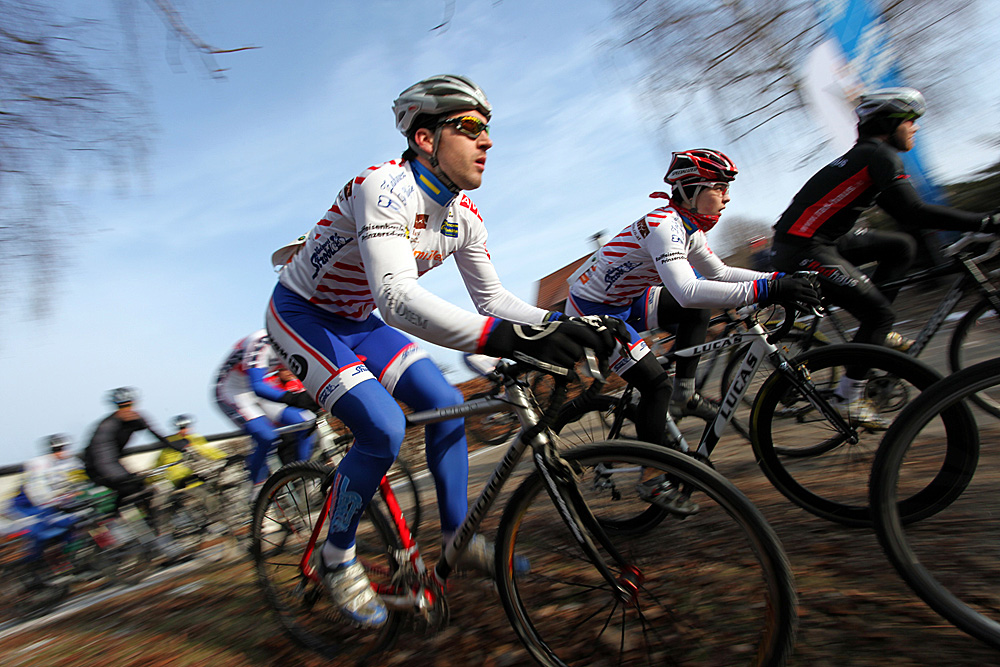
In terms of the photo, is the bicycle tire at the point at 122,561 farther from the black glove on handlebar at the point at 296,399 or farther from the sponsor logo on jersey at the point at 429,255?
the sponsor logo on jersey at the point at 429,255

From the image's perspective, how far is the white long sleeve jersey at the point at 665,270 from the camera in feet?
11.6

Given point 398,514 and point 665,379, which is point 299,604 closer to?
point 398,514

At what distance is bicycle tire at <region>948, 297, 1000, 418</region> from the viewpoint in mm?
3922

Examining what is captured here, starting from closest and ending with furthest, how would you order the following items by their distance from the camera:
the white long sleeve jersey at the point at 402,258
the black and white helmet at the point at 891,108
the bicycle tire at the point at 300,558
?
the white long sleeve jersey at the point at 402,258
the bicycle tire at the point at 300,558
the black and white helmet at the point at 891,108

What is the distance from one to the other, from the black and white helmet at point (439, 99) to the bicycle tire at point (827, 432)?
6.48ft

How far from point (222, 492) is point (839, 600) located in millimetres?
6878

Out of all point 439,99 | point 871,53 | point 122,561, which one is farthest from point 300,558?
point 871,53

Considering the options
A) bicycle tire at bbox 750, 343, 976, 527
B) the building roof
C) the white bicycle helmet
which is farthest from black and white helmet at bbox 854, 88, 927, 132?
the building roof

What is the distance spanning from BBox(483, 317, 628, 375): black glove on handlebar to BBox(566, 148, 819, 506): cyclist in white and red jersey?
3.14 feet

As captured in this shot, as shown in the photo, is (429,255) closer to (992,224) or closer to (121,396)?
(992,224)

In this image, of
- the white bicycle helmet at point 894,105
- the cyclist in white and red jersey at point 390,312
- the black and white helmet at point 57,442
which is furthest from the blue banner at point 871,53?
the black and white helmet at point 57,442

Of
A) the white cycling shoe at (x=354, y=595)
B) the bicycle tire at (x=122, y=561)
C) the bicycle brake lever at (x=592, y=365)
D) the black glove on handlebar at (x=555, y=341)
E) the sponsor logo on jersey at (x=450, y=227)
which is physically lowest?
the bicycle tire at (x=122, y=561)

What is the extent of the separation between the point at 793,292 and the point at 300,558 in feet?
9.00

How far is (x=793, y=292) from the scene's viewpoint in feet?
10.4
